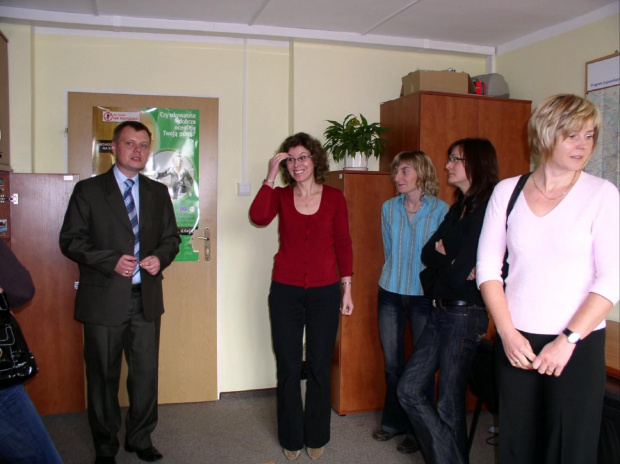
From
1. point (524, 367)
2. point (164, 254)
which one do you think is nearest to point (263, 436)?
point (164, 254)

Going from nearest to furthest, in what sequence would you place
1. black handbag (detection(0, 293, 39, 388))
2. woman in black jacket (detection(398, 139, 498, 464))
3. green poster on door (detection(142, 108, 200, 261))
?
1. black handbag (detection(0, 293, 39, 388))
2. woman in black jacket (detection(398, 139, 498, 464))
3. green poster on door (detection(142, 108, 200, 261))

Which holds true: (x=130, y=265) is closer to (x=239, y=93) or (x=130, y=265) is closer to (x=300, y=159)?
(x=300, y=159)

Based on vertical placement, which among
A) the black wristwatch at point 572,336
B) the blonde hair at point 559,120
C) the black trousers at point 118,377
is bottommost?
the black trousers at point 118,377

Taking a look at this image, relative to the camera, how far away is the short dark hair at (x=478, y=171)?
2.13 metres

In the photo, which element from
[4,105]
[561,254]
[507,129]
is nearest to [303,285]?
[561,254]

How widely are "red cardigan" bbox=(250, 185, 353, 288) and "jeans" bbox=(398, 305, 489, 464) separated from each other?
608 mm

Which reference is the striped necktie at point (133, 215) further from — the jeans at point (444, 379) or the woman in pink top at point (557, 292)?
the woman in pink top at point (557, 292)

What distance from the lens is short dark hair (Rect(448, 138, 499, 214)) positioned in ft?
6.99

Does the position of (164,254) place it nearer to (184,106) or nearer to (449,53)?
(184,106)

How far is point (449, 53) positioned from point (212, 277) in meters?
2.33

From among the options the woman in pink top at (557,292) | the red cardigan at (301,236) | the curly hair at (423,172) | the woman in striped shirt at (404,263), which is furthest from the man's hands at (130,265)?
the woman in pink top at (557,292)

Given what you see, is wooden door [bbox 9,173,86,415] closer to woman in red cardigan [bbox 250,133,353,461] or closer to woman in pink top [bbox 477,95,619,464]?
woman in red cardigan [bbox 250,133,353,461]

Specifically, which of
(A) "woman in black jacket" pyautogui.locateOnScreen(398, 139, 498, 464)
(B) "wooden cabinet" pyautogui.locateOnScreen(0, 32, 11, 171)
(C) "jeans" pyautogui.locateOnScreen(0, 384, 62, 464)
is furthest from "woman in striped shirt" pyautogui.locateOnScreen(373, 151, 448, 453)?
(B) "wooden cabinet" pyautogui.locateOnScreen(0, 32, 11, 171)

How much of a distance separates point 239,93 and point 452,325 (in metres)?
2.16
